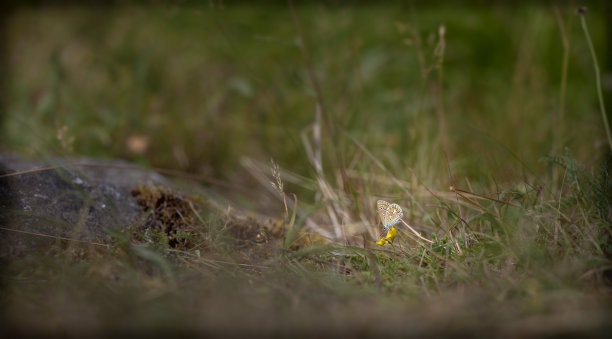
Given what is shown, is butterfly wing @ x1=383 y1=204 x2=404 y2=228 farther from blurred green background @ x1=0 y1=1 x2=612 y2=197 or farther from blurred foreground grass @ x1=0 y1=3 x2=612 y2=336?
blurred green background @ x1=0 y1=1 x2=612 y2=197

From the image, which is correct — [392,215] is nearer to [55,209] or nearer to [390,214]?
[390,214]

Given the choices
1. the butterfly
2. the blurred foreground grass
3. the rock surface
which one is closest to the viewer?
the blurred foreground grass

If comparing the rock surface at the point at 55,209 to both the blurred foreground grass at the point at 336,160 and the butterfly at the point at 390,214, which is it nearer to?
the blurred foreground grass at the point at 336,160

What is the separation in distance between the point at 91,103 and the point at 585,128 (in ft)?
Answer: 11.1

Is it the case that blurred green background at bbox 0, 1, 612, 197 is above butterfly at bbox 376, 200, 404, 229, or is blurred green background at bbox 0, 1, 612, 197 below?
above

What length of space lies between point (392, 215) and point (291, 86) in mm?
2218

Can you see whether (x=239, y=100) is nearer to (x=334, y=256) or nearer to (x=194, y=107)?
(x=194, y=107)

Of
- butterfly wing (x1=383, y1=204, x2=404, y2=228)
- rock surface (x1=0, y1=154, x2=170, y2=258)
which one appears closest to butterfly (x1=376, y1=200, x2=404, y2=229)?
butterfly wing (x1=383, y1=204, x2=404, y2=228)

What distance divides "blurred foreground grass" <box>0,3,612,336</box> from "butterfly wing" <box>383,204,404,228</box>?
8 cm

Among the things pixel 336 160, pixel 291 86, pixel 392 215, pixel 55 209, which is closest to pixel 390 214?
pixel 392 215

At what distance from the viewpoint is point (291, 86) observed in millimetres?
3354

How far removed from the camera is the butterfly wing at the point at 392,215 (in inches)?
51.8

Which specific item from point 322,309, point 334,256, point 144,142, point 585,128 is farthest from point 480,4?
point 322,309

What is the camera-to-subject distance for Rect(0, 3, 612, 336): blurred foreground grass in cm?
84
